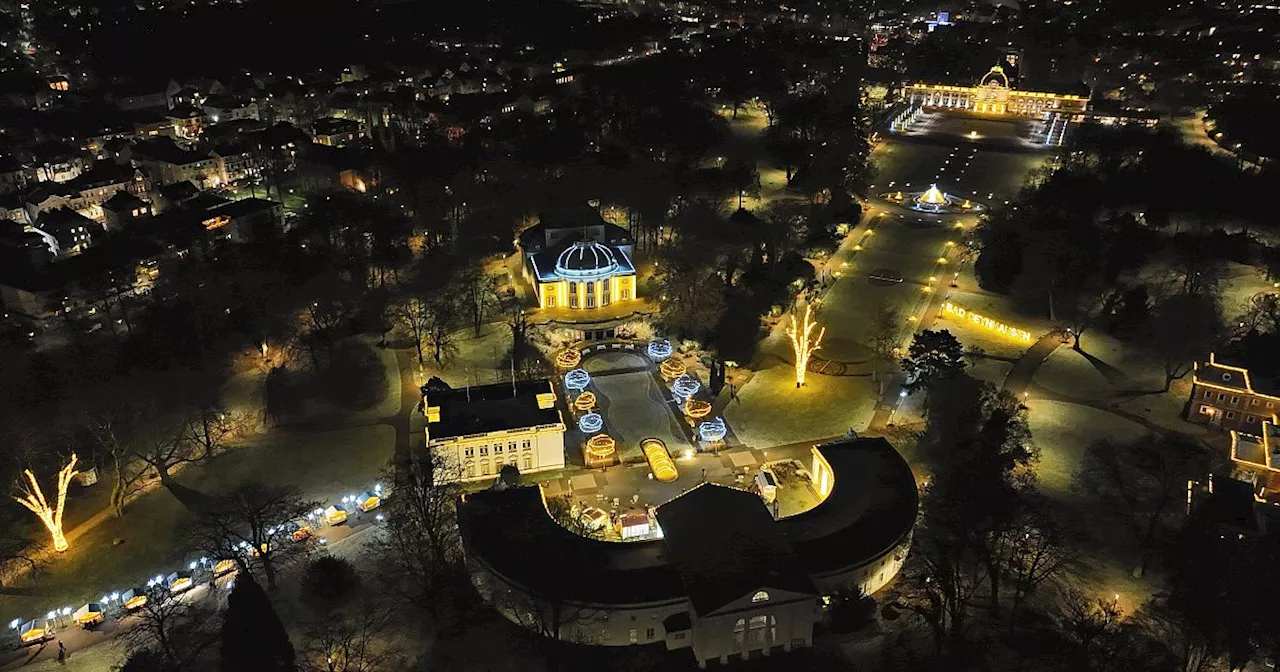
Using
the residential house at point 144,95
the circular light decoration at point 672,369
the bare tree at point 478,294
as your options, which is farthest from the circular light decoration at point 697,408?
the residential house at point 144,95

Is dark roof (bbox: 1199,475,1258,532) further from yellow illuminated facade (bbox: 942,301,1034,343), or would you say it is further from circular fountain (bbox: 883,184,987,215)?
circular fountain (bbox: 883,184,987,215)

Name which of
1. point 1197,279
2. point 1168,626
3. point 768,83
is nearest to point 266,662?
point 1168,626

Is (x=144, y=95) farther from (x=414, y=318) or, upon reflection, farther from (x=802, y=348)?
(x=802, y=348)

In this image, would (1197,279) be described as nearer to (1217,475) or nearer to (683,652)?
(1217,475)

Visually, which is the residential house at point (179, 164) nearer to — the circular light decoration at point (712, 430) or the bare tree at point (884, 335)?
the circular light decoration at point (712, 430)

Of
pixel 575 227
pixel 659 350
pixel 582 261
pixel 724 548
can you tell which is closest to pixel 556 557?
pixel 724 548

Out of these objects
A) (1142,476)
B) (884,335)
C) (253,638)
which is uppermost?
(253,638)
